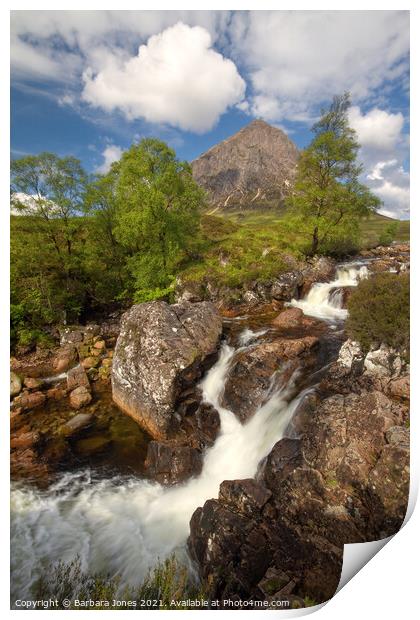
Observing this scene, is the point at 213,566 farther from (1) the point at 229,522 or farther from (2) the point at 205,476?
(2) the point at 205,476

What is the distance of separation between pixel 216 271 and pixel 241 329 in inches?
221

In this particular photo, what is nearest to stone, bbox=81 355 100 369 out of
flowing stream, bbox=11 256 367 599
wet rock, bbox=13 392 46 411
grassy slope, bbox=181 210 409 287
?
wet rock, bbox=13 392 46 411

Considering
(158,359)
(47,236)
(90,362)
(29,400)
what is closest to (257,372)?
(158,359)

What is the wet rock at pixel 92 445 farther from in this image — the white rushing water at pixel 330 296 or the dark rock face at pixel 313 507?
the white rushing water at pixel 330 296

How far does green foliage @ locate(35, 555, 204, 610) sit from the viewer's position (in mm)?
4160

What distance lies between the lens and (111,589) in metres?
4.26

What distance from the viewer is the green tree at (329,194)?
1380 cm

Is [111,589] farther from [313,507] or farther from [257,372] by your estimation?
[257,372]

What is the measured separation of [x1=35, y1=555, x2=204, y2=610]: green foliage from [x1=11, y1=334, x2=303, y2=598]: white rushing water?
0.91 ft

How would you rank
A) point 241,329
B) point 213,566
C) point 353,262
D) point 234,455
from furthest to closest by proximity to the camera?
point 353,262
point 241,329
point 234,455
point 213,566

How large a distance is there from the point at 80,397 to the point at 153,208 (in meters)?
9.08

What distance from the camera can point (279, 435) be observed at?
679 cm
